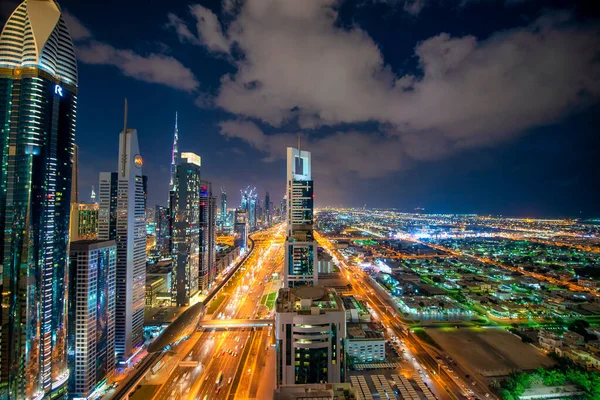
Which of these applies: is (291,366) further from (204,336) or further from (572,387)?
(572,387)

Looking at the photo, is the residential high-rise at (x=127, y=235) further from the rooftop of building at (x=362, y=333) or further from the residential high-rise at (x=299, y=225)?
the rooftop of building at (x=362, y=333)

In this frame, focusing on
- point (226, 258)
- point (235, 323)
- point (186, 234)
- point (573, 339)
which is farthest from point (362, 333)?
point (226, 258)

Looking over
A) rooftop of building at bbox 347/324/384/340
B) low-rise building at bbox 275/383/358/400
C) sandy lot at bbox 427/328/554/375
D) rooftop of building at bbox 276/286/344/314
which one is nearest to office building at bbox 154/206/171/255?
rooftop of building at bbox 347/324/384/340

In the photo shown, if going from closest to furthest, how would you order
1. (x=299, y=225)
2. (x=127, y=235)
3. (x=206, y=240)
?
(x=127, y=235), (x=299, y=225), (x=206, y=240)

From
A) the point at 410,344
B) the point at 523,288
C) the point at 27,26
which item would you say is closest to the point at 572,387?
the point at 410,344

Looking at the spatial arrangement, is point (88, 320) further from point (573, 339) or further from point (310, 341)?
point (573, 339)

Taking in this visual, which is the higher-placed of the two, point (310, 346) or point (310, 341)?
point (310, 341)
